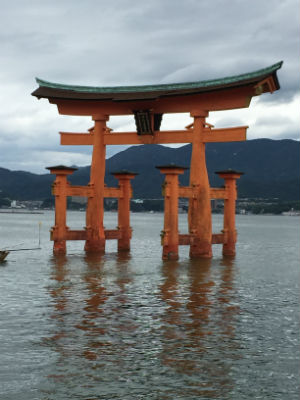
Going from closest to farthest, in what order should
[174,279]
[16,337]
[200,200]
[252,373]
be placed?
1. [252,373]
2. [16,337]
3. [174,279]
4. [200,200]

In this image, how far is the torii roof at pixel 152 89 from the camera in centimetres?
3075

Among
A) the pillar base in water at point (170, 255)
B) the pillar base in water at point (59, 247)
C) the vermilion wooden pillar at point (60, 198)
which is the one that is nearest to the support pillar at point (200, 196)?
the pillar base in water at point (170, 255)

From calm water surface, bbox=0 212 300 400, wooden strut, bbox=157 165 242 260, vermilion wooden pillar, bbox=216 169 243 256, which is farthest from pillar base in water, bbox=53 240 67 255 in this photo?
vermilion wooden pillar, bbox=216 169 243 256

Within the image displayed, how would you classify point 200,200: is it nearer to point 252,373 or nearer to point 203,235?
point 203,235

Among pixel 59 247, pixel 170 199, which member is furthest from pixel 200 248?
pixel 59 247

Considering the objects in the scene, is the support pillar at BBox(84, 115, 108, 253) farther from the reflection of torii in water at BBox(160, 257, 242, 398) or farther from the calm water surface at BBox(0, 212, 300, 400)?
the reflection of torii in water at BBox(160, 257, 242, 398)

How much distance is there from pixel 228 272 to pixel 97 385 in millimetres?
19837

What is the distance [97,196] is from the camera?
118 feet

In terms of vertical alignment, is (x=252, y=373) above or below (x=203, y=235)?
below

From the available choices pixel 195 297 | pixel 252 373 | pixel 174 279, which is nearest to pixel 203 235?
pixel 174 279

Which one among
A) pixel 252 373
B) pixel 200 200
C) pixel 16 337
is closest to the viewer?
pixel 252 373

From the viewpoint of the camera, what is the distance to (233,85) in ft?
102

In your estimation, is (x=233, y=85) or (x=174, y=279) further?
(x=233, y=85)

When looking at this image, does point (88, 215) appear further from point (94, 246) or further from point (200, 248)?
point (200, 248)
